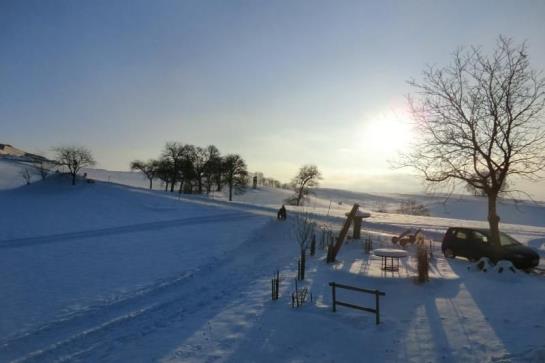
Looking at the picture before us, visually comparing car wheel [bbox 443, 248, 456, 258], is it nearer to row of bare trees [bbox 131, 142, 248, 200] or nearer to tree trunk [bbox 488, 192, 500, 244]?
tree trunk [bbox 488, 192, 500, 244]

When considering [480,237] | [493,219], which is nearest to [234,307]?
[493,219]

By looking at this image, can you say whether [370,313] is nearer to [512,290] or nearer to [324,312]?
[324,312]

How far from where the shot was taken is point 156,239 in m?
26.3

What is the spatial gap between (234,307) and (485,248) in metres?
12.2

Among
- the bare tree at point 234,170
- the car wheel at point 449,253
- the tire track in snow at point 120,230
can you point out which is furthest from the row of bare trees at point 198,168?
the car wheel at point 449,253

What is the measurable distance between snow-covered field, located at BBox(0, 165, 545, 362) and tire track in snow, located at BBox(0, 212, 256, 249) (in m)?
0.36

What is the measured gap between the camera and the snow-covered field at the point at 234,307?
916 cm

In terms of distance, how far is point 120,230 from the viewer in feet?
97.9

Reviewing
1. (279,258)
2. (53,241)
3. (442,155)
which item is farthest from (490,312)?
(53,241)

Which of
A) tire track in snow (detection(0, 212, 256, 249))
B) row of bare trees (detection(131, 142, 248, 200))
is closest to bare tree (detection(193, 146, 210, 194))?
row of bare trees (detection(131, 142, 248, 200))

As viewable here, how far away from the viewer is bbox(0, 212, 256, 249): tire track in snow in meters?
24.9

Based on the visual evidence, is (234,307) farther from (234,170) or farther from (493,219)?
(234,170)

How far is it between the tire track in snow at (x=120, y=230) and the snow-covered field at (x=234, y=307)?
1.19 feet

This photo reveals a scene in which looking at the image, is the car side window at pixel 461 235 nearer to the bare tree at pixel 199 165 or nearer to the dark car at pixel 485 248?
the dark car at pixel 485 248
